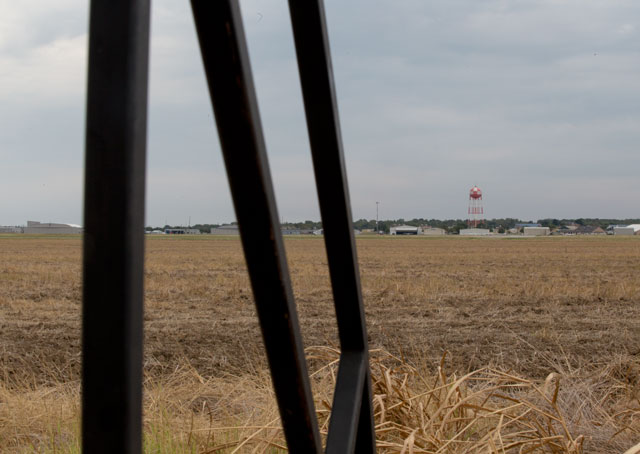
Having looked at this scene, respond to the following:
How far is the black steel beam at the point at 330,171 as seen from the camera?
43.8 inches

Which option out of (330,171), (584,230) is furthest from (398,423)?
(584,230)

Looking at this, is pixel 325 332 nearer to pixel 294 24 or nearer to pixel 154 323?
pixel 154 323

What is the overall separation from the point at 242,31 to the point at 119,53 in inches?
8.5

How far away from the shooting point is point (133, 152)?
1.68 feet

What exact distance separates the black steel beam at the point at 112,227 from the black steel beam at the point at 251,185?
0.15 metres

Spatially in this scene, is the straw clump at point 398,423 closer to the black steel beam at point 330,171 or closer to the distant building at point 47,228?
the black steel beam at point 330,171

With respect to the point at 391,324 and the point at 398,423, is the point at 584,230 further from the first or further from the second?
the point at 398,423

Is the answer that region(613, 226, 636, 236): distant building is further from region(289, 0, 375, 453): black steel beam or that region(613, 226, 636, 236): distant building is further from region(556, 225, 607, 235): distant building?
region(289, 0, 375, 453): black steel beam

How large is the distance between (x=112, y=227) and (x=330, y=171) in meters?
0.76

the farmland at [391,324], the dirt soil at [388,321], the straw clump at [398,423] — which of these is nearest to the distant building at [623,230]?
the farmland at [391,324]

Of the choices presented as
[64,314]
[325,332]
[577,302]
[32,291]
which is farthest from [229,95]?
[32,291]

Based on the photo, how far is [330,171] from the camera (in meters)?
1.22

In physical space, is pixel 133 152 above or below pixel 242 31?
below

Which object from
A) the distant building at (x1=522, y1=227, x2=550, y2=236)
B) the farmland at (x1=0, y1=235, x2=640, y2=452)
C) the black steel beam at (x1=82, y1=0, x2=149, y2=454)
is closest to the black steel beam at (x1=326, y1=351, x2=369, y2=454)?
the black steel beam at (x1=82, y1=0, x2=149, y2=454)
